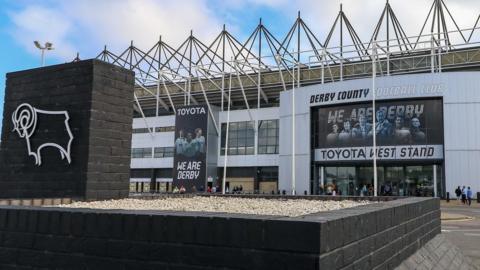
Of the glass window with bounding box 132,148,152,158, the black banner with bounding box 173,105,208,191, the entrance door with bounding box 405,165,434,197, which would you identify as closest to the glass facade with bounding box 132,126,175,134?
the glass window with bounding box 132,148,152,158

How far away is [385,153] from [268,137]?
1711 centimetres

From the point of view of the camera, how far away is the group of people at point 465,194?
4010 cm

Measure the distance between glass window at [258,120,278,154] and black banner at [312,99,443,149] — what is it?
931cm

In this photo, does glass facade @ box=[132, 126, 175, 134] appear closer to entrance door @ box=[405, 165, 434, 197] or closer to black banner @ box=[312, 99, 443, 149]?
black banner @ box=[312, 99, 443, 149]

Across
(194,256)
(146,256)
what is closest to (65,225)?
(146,256)

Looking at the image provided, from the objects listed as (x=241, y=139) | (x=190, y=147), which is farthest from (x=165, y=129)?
(x=241, y=139)

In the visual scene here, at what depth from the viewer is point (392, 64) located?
197 ft

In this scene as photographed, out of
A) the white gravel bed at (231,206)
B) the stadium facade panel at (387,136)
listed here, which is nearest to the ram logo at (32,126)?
the white gravel bed at (231,206)

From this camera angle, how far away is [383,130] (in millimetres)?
47000

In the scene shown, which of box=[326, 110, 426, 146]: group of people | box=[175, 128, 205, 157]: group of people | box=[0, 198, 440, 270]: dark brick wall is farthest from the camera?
box=[175, 128, 205, 157]: group of people

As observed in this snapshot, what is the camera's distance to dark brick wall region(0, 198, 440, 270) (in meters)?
3.71

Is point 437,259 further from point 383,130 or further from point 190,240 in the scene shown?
point 383,130

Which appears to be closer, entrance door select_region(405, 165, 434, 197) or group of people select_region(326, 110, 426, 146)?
group of people select_region(326, 110, 426, 146)

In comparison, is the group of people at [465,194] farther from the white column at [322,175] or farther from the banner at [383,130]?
the white column at [322,175]
